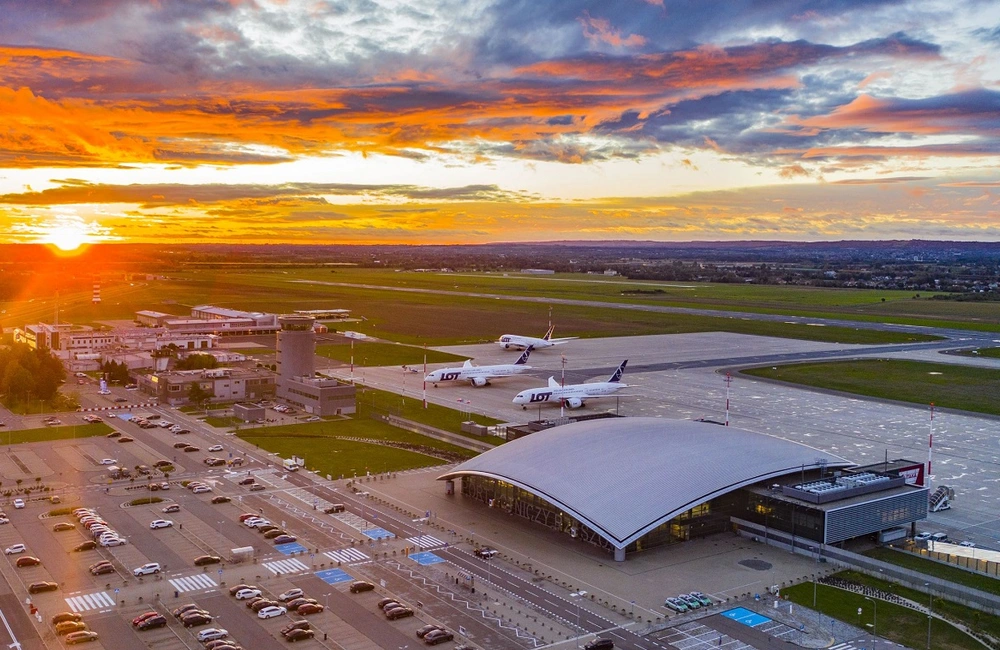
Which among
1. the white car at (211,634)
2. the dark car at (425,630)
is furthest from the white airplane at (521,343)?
the white car at (211,634)

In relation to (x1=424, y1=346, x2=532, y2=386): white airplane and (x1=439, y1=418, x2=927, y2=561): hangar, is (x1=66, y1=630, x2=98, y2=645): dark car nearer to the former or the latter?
(x1=439, y1=418, x2=927, y2=561): hangar

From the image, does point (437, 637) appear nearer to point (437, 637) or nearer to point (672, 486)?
point (437, 637)

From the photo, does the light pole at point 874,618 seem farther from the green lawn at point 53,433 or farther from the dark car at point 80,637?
the green lawn at point 53,433

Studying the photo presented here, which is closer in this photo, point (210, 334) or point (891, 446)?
point (891, 446)

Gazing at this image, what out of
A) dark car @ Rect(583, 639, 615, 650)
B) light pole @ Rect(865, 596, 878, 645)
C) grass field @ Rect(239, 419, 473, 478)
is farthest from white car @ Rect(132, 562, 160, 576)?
light pole @ Rect(865, 596, 878, 645)

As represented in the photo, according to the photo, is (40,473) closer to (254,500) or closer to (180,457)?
(180,457)

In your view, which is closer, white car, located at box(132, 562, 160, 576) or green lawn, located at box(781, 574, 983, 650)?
green lawn, located at box(781, 574, 983, 650)

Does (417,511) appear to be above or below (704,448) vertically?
below

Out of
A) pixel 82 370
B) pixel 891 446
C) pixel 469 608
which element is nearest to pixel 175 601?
pixel 469 608
